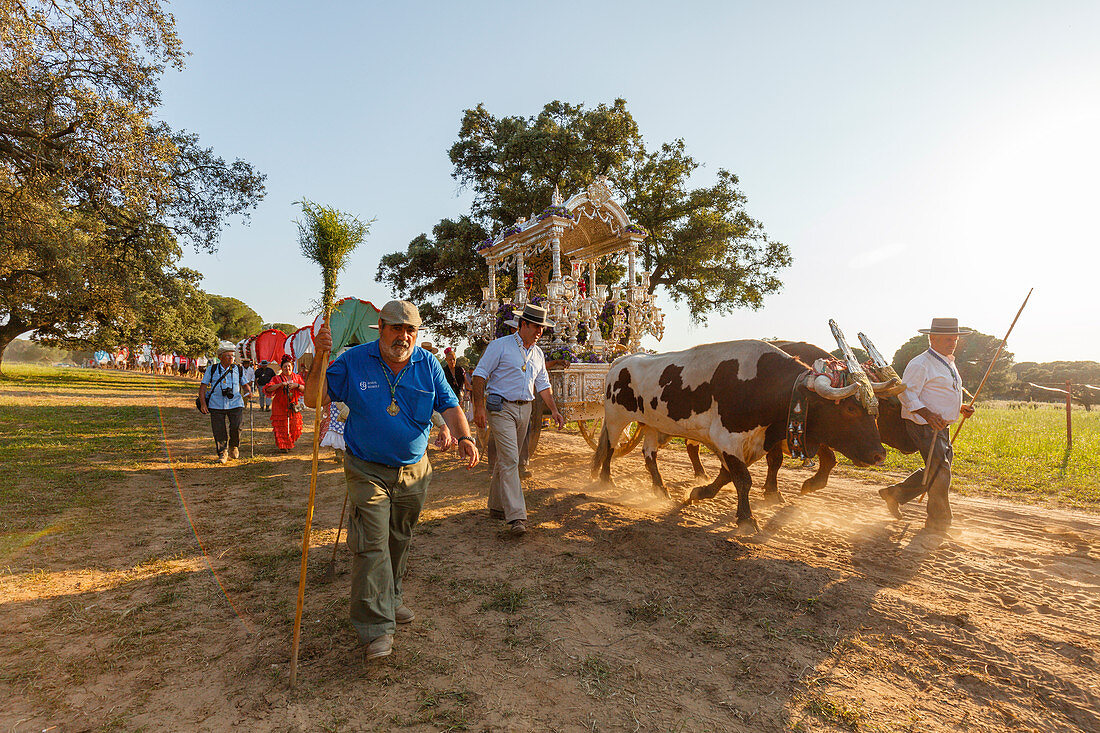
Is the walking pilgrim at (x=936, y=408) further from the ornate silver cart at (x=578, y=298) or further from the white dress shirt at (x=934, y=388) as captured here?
the ornate silver cart at (x=578, y=298)

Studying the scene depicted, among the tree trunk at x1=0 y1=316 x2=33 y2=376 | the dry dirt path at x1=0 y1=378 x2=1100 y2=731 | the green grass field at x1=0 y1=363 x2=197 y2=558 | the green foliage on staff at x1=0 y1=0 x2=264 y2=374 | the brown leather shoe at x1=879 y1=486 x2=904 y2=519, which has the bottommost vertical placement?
the dry dirt path at x1=0 y1=378 x2=1100 y2=731

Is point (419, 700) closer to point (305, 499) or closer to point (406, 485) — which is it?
point (406, 485)

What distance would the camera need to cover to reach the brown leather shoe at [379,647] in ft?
10.0

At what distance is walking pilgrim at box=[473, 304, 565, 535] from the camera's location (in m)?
5.41

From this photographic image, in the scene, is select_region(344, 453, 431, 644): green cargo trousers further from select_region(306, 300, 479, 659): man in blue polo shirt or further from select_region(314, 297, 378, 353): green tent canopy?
select_region(314, 297, 378, 353): green tent canopy

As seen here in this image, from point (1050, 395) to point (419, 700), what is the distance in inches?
1946

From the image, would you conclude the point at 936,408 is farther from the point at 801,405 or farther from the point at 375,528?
the point at 375,528

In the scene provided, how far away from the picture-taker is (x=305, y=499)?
6.82 m

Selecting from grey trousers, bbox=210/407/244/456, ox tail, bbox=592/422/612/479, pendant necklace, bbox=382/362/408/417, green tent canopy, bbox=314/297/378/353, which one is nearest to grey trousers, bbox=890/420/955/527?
ox tail, bbox=592/422/612/479

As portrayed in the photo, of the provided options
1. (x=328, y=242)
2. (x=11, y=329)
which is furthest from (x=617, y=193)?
(x=11, y=329)

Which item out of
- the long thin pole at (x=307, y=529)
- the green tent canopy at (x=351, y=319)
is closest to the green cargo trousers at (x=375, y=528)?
the long thin pole at (x=307, y=529)

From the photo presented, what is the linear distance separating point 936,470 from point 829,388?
1514 millimetres

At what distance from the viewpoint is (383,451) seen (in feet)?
10.6

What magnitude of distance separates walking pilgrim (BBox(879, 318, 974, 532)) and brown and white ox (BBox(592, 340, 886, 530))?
0.63 m
